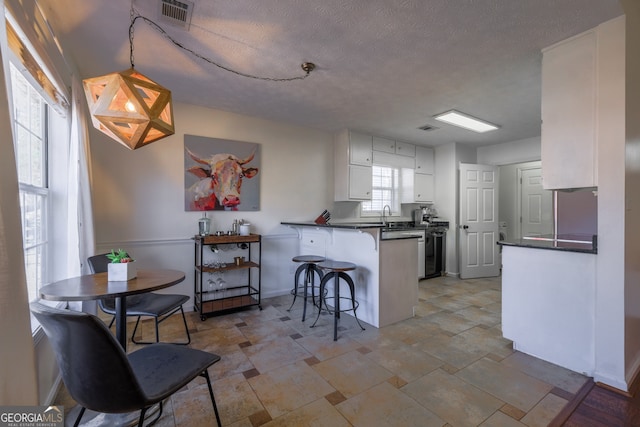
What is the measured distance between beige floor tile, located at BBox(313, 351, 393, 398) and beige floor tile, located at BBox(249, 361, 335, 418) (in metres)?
0.07

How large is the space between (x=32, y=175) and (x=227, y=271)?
2.19 m

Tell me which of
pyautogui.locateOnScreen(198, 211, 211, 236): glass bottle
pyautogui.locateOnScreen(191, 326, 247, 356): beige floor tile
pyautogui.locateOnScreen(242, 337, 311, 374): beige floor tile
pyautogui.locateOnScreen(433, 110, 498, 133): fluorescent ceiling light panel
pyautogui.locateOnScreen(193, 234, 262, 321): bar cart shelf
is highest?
pyautogui.locateOnScreen(433, 110, 498, 133): fluorescent ceiling light panel

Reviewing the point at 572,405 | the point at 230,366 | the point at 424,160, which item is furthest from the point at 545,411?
the point at 424,160

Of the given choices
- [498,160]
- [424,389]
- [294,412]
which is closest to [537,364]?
[424,389]

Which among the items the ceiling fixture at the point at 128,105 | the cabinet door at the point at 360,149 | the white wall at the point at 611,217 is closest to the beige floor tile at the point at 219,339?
the ceiling fixture at the point at 128,105

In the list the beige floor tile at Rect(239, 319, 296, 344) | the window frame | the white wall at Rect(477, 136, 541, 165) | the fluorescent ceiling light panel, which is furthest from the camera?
the window frame

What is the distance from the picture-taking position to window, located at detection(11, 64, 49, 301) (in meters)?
1.80

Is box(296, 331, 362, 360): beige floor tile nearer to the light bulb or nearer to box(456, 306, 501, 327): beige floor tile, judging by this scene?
box(456, 306, 501, 327): beige floor tile

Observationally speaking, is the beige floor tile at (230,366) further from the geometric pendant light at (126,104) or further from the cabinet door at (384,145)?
the cabinet door at (384,145)

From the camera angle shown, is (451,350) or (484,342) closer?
(451,350)

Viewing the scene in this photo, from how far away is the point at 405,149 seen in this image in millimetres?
5344

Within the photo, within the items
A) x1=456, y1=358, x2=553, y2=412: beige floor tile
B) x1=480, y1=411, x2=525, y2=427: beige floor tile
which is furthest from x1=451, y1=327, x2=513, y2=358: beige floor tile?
x1=480, y1=411, x2=525, y2=427: beige floor tile

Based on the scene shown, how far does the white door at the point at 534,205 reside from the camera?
18.9 ft

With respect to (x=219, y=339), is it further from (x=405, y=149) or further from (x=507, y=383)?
(x=405, y=149)
